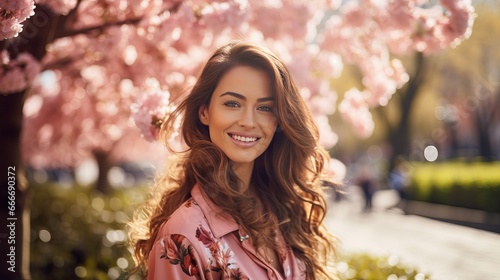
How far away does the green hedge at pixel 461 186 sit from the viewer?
14.9 metres

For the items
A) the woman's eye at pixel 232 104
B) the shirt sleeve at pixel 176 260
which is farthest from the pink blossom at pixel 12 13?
the shirt sleeve at pixel 176 260

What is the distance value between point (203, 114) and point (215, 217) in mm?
580

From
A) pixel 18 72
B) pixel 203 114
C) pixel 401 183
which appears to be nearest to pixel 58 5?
pixel 18 72

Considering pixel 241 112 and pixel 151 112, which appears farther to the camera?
pixel 151 112

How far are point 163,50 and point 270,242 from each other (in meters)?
3.41

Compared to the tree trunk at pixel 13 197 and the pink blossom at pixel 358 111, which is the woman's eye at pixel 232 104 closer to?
the tree trunk at pixel 13 197

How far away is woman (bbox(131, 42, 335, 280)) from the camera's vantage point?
8.59 ft

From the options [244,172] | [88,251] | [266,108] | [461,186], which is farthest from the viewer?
[461,186]

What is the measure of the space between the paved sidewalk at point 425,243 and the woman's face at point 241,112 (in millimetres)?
3902

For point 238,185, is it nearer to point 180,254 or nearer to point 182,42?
point 180,254

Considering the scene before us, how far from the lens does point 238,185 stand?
9.84 feet

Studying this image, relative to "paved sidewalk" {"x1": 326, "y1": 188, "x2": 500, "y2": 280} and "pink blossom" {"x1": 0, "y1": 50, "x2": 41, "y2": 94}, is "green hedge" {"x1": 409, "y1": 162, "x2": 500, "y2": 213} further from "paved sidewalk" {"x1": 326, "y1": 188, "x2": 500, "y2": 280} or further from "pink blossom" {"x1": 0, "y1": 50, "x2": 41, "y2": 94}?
"pink blossom" {"x1": 0, "y1": 50, "x2": 41, "y2": 94}

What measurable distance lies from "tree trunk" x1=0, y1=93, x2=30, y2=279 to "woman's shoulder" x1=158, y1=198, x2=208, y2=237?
7.07 feet

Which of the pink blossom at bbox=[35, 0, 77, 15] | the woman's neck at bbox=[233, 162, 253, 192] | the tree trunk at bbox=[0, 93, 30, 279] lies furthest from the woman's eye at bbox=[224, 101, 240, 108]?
the tree trunk at bbox=[0, 93, 30, 279]
